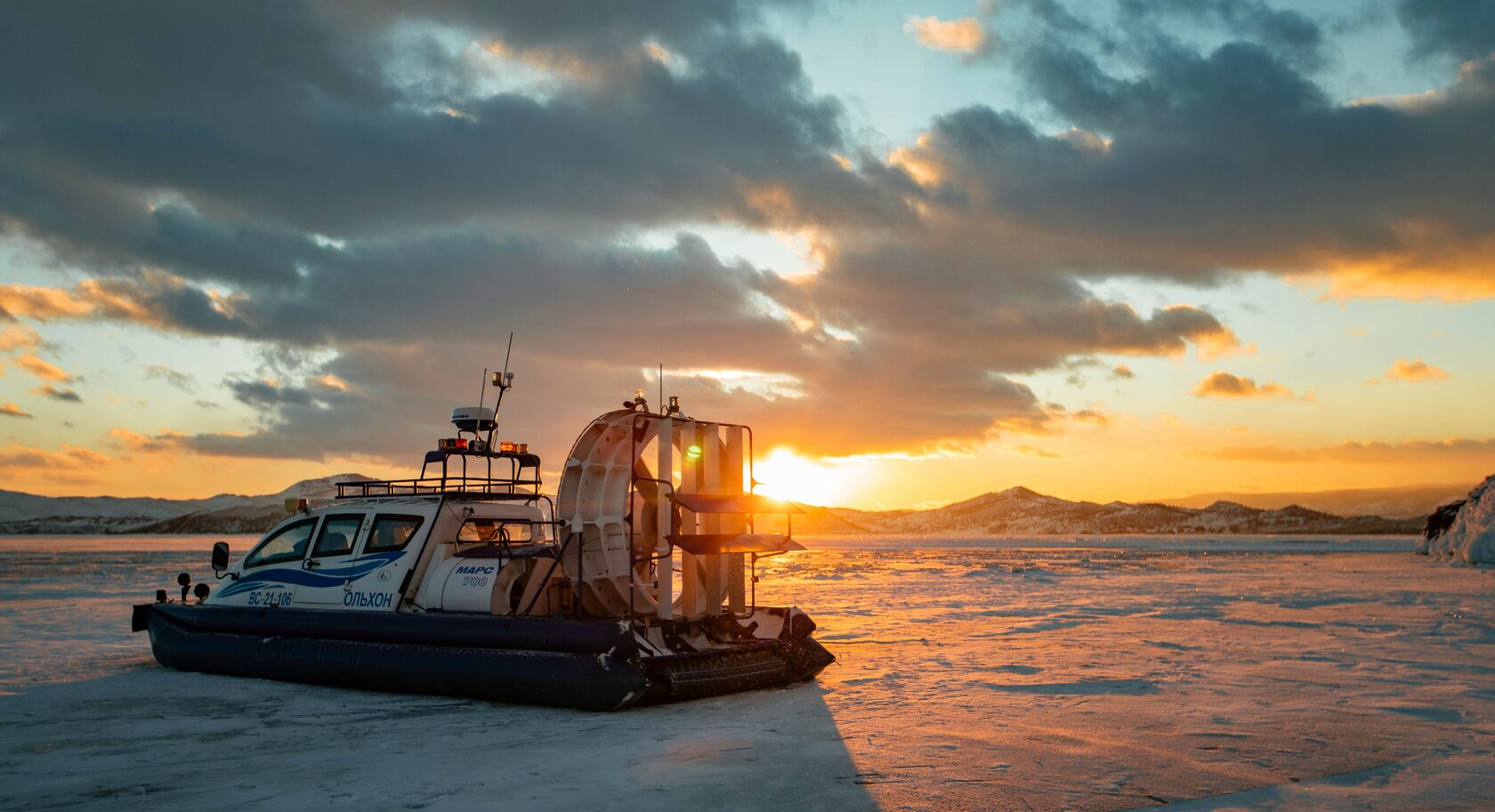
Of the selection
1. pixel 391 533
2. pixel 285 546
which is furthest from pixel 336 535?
pixel 285 546

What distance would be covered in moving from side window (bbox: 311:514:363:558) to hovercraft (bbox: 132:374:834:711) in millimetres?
20

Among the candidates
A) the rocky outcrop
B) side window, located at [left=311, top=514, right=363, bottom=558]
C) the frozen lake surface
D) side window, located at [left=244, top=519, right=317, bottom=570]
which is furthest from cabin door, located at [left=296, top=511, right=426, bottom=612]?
the rocky outcrop

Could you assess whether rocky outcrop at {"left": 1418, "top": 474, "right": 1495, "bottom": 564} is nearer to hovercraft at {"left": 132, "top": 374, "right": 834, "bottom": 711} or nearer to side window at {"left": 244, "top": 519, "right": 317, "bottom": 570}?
hovercraft at {"left": 132, "top": 374, "right": 834, "bottom": 711}

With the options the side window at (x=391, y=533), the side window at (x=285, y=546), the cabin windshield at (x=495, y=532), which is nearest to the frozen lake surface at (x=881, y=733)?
the side window at (x=285, y=546)

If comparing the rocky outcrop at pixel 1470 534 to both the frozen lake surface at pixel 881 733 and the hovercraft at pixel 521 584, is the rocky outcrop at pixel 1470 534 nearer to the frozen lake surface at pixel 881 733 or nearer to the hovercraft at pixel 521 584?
the frozen lake surface at pixel 881 733

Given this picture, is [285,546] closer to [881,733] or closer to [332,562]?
[332,562]

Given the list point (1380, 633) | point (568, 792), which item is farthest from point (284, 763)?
point (1380, 633)

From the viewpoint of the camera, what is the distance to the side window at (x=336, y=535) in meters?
11.4

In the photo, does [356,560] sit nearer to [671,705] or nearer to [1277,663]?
[671,705]

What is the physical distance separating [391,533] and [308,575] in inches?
48.9

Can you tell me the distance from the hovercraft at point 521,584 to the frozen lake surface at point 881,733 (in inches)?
13.5

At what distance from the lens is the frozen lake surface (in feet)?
20.5

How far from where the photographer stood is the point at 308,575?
37.8 feet

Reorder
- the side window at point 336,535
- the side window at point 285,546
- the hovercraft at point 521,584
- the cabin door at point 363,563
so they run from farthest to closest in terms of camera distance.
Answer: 1. the side window at point 285,546
2. the side window at point 336,535
3. the cabin door at point 363,563
4. the hovercraft at point 521,584
